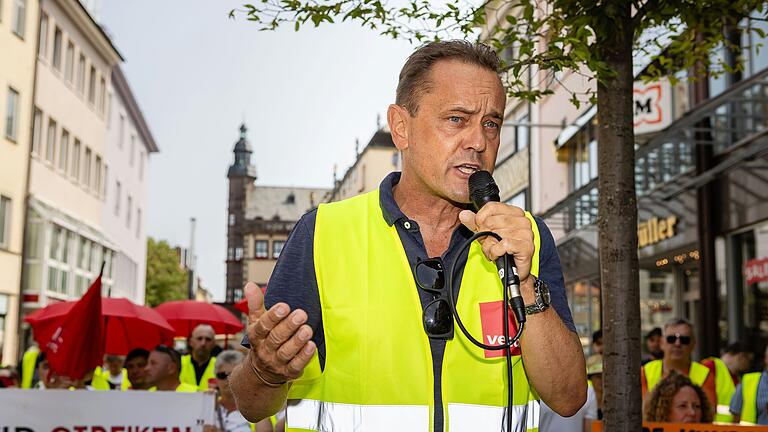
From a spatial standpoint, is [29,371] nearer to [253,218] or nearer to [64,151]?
[64,151]

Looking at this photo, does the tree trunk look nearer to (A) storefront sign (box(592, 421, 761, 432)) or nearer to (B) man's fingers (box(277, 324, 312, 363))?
(A) storefront sign (box(592, 421, 761, 432))

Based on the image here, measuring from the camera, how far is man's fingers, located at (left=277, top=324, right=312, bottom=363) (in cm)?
237

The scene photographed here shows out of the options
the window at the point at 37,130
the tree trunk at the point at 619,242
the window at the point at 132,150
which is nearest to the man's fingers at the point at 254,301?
the tree trunk at the point at 619,242

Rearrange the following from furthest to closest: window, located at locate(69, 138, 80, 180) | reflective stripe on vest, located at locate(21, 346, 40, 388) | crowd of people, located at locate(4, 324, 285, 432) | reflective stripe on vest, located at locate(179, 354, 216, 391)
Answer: window, located at locate(69, 138, 80, 180) < reflective stripe on vest, located at locate(21, 346, 40, 388) < reflective stripe on vest, located at locate(179, 354, 216, 391) < crowd of people, located at locate(4, 324, 285, 432)

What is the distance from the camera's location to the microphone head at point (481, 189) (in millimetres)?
2518

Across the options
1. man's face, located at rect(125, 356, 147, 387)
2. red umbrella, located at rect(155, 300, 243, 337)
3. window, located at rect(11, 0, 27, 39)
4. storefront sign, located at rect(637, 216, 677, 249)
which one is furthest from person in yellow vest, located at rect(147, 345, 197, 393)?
window, located at rect(11, 0, 27, 39)

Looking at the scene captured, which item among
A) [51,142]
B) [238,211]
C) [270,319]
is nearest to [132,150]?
[51,142]

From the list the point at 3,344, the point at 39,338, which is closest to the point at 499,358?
the point at 39,338

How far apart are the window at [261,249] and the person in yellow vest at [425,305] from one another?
12619 cm

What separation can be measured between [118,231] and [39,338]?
3652 cm

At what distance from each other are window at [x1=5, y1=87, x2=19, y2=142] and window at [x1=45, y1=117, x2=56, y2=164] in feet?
11.6

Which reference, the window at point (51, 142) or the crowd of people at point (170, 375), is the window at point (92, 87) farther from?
the crowd of people at point (170, 375)

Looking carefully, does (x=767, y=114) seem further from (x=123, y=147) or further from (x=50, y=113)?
(x=123, y=147)

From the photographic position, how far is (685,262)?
18156 millimetres
